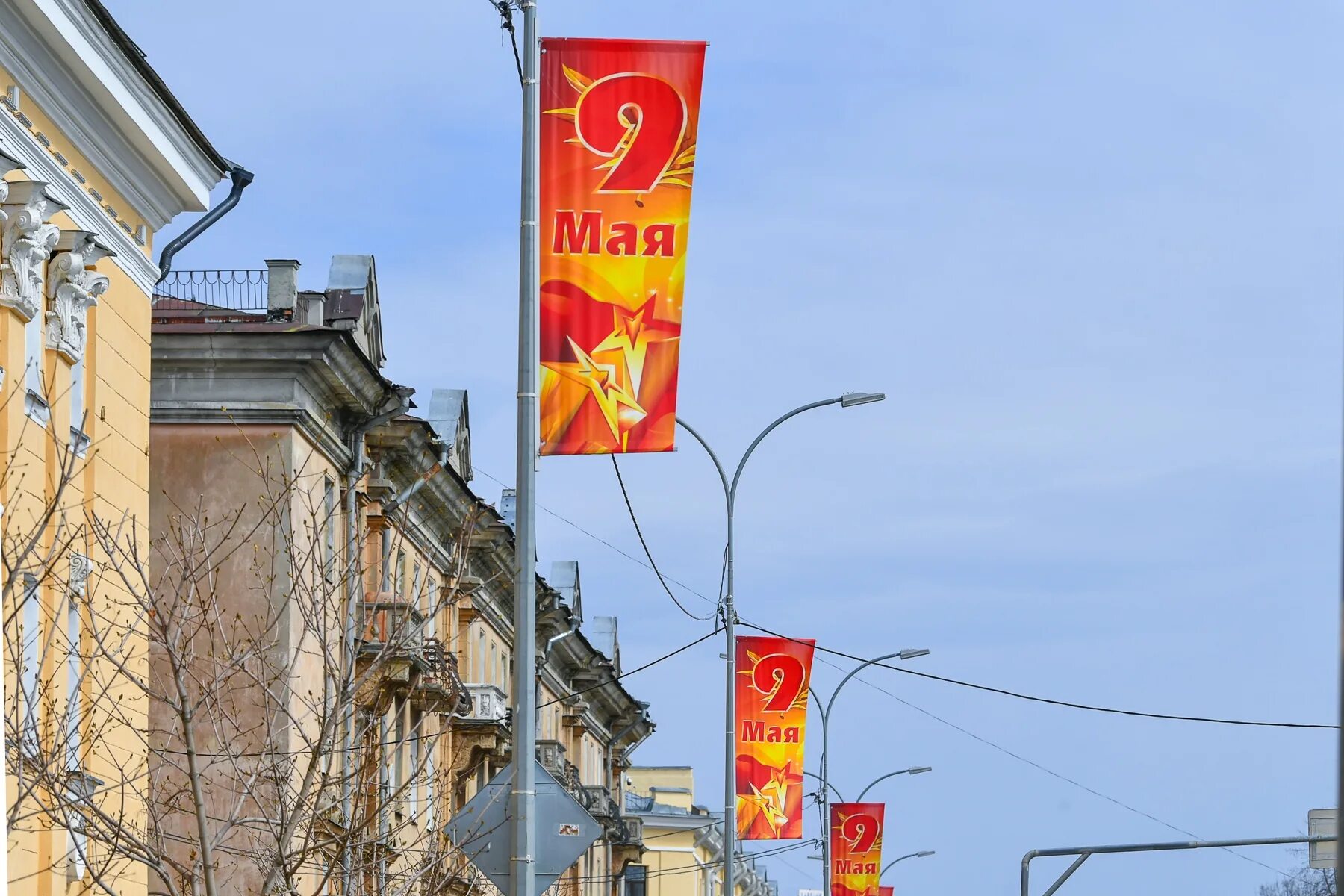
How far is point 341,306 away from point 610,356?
21.2 metres

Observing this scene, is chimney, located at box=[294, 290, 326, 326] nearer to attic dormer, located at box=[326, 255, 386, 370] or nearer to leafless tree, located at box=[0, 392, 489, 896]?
attic dormer, located at box=[326, 255, 386, 370]

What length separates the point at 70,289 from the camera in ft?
64.8

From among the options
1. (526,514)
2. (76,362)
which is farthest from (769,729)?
(526,514)

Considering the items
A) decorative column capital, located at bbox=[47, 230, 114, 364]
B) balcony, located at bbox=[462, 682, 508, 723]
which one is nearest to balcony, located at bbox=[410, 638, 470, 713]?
balcony, located at bbox=[462, 682, 508, 723]

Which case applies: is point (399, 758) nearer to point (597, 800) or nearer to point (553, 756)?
point (553, 756)

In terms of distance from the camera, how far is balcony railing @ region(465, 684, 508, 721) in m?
41.5

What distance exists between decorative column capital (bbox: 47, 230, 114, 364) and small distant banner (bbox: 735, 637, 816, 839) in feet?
39.3

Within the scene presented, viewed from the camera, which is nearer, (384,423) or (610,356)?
(610,356)

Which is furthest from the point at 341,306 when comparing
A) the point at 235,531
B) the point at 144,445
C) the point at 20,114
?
the point at 20,114

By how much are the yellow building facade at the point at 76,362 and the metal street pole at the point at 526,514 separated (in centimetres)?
383

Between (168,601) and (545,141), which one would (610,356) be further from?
(168,601)

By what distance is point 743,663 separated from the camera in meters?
29.5

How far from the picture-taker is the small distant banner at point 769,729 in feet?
96.6

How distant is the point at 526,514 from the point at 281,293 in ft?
69.9
